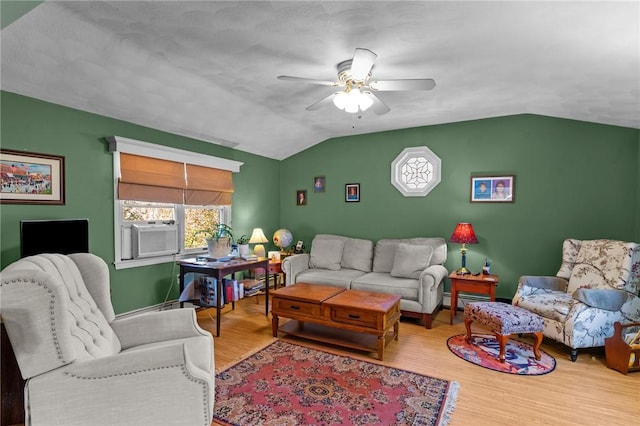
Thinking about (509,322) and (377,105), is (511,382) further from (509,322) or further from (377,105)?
(377,105)

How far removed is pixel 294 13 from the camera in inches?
82.1

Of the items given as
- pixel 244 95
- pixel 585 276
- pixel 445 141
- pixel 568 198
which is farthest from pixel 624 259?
pixel 244 95

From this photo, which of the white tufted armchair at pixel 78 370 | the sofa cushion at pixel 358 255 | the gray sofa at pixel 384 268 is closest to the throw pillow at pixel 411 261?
the gray sofa at pixel 384 268

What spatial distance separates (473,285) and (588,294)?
3.61 ft

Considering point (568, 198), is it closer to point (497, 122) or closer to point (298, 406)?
point (497, 122)

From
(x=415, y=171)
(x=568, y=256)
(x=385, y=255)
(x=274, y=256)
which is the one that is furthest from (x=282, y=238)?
(x=568, y=256)

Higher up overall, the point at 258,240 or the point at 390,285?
the point at 258,240

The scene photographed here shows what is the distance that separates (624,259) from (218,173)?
456cm

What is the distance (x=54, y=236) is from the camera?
2793 millimetres

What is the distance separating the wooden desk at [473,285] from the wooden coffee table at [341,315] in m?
0.98

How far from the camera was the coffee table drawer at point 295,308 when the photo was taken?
3.24m

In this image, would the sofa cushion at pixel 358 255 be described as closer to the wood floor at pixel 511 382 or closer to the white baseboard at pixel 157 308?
the wood floor at pixel 511 382

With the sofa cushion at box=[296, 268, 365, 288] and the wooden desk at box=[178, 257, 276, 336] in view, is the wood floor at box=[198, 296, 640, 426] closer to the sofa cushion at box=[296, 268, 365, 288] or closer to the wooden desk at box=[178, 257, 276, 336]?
the wooden desk at box=[178, 257, 276, 336]

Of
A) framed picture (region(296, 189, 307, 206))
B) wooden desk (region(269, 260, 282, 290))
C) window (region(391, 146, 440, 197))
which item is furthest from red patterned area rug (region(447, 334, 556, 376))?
framed picture (region(296, 189, 307, 206))
